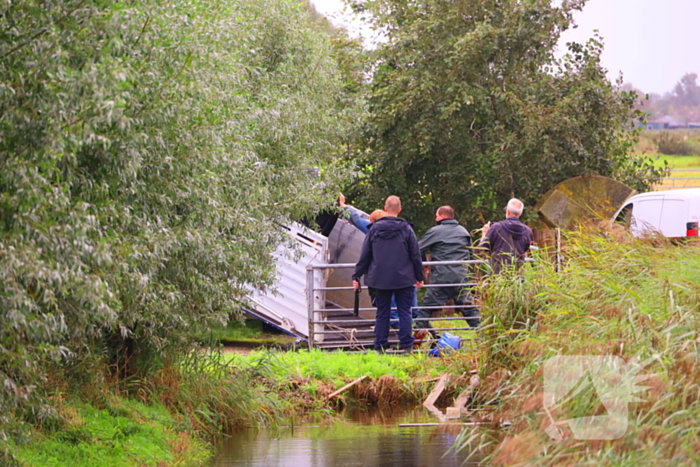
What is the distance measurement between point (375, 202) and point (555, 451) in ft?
45.6

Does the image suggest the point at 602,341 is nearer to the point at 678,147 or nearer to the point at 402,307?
the point at 402,307

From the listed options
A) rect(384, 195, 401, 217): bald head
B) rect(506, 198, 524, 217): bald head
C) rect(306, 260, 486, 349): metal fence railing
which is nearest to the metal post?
rect(306, 260, 486, 349): metal fence railing

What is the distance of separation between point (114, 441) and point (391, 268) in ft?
17.2

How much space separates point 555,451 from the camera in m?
4.85

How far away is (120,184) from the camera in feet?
19.7

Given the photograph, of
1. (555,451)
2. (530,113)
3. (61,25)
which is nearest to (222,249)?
(61,25)

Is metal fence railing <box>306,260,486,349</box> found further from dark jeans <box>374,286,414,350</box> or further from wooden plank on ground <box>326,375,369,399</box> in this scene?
wooden plank on ground <box>326,375,369,399</box>

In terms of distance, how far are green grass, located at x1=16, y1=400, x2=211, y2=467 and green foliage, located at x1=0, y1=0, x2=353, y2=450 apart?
275 millimetres

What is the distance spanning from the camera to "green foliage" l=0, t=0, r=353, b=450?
4.64 metres

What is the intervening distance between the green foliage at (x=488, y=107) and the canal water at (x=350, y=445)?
28.3ft

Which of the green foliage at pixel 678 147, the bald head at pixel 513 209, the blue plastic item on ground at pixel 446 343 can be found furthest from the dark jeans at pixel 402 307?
the green foliage at pixel 678 147

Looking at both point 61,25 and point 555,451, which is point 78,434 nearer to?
point 61,25

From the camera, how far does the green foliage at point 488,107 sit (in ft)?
56.4

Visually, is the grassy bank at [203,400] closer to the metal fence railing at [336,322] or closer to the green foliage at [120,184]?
the green foliage at [120,184]
